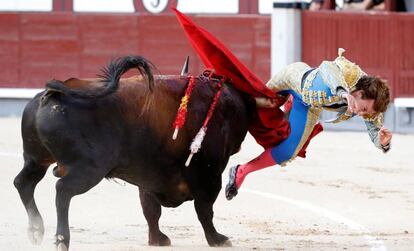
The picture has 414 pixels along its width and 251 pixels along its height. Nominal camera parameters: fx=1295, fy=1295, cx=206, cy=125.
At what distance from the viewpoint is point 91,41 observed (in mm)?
13000

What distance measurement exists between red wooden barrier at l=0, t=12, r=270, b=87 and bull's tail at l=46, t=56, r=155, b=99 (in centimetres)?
721

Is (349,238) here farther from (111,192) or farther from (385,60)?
(385,60)

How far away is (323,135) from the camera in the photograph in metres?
11.1

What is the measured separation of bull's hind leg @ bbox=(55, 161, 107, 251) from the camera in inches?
193

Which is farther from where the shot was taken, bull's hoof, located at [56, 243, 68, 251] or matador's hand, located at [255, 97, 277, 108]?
matador's hand, located at [255, 97, 277, 108]

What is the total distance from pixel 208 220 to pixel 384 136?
0.83 meters

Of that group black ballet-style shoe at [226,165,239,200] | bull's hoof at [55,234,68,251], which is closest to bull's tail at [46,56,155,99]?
bull's hoof at [55,234,68,251]

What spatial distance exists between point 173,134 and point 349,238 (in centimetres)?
117

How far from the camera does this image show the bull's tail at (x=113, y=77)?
5004 mm

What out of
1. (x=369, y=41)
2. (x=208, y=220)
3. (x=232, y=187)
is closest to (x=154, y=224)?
(x=208, y=220)

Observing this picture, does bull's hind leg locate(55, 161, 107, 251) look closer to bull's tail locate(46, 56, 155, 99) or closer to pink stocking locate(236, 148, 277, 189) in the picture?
bull's tail locate(46, 56, 155, 99)

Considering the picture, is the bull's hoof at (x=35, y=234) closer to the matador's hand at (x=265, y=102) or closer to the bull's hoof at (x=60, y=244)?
the bull's hoof at (x=60, y=244)

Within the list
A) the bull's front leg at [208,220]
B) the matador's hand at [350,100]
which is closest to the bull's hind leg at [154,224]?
the bull's front leg at [208,220]

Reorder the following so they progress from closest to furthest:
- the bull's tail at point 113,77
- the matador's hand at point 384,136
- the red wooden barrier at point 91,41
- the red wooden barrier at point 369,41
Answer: the bull's tail at point 113,77
the matador's hand at point 384,136
the red wooden barrier at point 369,41
the red wooden barrier at point 91,41
